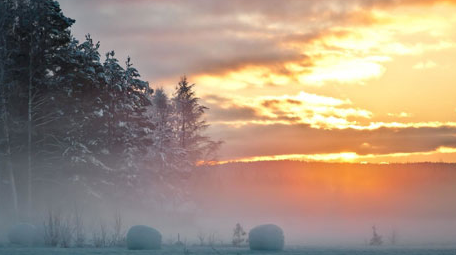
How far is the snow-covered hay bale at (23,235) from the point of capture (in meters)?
25.3

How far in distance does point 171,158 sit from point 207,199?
41.6ft

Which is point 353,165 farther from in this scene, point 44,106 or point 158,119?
point 44,106

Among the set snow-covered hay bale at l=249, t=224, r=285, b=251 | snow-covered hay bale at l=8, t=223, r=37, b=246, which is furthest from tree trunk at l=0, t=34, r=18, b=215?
snow-covered hay bale at l=249, t=224, r=285, b=251

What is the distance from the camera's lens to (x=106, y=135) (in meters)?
44.4

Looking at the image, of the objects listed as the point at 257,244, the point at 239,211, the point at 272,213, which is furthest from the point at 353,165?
the point at 257,244

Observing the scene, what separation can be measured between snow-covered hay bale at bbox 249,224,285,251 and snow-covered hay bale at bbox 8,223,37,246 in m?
9.11

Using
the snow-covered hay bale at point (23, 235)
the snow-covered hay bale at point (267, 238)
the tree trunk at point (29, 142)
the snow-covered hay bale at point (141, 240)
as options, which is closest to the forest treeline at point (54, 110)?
the tree trunk at point (29, 142)

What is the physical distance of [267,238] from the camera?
76.5 ft

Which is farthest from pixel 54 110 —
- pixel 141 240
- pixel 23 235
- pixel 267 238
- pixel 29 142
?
pixel 267 238

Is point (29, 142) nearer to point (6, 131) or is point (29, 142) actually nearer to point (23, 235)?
point (6, 131)

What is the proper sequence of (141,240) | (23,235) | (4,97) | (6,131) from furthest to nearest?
(6,131)
(4,97)
(23,235)
(141,240)

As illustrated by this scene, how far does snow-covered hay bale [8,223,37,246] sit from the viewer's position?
25.3 m

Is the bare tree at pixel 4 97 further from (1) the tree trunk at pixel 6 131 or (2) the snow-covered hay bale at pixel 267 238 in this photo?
(2) the snow-covered hay bale at pixel 267 238

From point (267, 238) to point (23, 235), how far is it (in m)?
10.1
